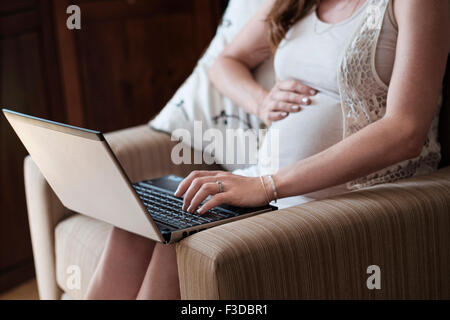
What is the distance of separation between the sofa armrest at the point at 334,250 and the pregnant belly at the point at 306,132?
0.62 feet

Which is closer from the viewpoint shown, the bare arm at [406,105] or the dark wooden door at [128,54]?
the bare arm at [406,105]

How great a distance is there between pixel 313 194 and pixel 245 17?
0.63m

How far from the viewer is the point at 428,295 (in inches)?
42.0

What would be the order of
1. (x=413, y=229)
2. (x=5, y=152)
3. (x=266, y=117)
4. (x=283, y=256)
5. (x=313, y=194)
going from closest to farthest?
(x=283, y=256) < (x=413, y=229) < (x=313, y=194) < (x=266, y=117) < (x=5, y=152)

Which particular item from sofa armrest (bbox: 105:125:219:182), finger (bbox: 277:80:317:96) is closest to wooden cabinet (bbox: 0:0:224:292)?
sofa armrest (bbox: 105:125:219:182)

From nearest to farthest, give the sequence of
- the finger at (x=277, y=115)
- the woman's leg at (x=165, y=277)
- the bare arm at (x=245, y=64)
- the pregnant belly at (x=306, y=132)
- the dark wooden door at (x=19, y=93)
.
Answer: the woman's leg at (x=165, y=277), the pregnant belly at (x=306, y=132), the finger at (x=277, y=115), the bare arm at (x=245, y=64), the dark wooden door at (x=19, y=93)

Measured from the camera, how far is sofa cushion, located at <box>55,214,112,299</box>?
4.61 ft

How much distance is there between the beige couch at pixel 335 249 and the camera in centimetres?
89

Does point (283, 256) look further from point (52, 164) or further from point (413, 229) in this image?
point (52, 164)

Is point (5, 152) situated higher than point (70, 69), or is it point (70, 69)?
point (70, 69)

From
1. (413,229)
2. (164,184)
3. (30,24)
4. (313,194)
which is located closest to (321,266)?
(413,229)

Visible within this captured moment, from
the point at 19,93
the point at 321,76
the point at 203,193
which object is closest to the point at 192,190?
the point at 203,193

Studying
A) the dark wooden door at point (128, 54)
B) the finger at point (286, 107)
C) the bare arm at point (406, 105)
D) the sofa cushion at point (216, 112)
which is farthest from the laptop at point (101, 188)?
the dark wooden door at point (128, 54)

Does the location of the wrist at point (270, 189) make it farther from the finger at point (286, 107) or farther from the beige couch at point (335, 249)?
the finger at point (286, 107)
